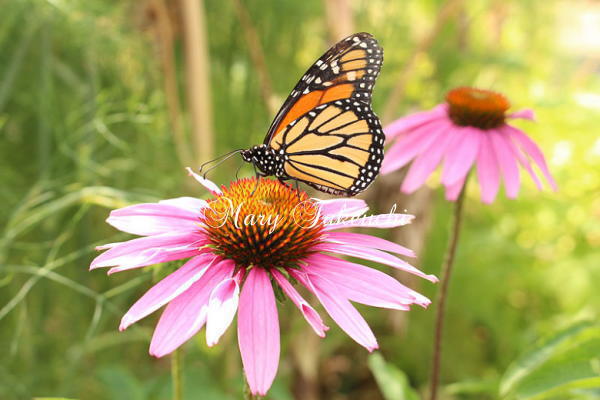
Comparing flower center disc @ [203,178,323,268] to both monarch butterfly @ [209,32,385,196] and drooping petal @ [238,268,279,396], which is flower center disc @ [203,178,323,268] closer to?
drooping petal @ [238,268,279,396]

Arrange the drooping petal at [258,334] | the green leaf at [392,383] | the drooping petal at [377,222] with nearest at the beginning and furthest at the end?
the drooping petal at [258,334] < the drooping petal at [377,222] < the green leaf at [392,383]

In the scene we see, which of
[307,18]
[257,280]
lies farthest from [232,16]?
[257,280]

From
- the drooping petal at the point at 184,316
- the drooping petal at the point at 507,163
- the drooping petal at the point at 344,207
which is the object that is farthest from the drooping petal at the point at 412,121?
the drooping petal at the point at 184,316

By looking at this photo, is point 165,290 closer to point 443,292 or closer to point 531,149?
point 443,292

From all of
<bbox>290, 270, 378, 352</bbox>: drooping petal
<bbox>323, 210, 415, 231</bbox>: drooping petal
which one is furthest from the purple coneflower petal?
<bbox>290, 270, 378, 352</bbox>: drooping petal

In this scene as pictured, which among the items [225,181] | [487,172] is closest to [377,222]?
[487,172]

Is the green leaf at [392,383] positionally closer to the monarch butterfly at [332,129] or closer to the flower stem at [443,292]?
the flower stem at [443,292]
